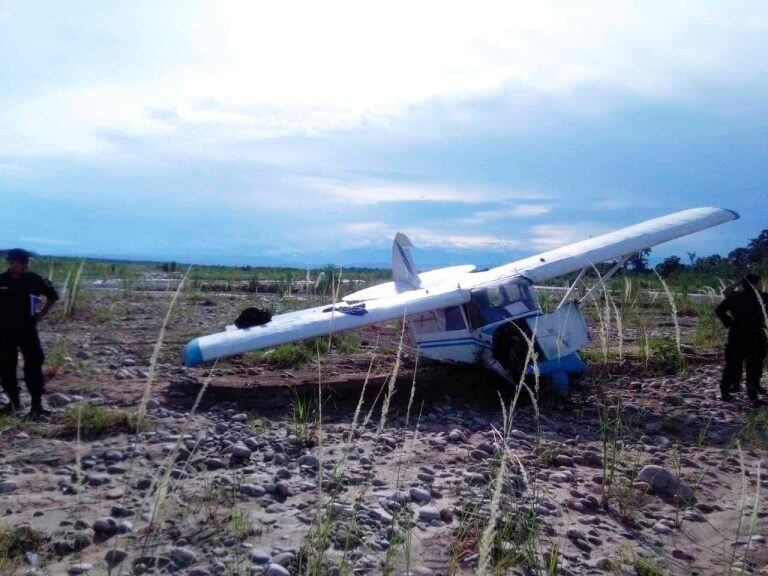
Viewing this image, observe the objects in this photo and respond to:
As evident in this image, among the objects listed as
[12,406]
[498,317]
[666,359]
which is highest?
[498,317]

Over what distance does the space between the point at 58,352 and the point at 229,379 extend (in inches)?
106

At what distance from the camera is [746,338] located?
8398 millimetres

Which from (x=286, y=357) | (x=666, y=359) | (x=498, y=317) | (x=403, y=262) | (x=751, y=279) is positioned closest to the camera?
(x=751, y=279)

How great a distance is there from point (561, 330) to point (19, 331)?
21.0 feet

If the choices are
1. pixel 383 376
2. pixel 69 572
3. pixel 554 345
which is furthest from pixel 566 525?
pixel 383 376

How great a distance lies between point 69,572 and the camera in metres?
3.61

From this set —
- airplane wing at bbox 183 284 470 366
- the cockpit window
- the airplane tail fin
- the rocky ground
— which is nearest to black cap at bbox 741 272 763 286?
the rocky ground

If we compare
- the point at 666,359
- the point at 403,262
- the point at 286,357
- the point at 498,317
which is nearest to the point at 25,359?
the point at 286,357

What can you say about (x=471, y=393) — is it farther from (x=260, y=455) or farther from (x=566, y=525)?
(x=566, y=525)

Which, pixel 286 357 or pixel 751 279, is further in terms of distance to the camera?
pixel 286 357

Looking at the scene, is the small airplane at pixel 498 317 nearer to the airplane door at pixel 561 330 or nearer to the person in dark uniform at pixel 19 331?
the airplane door at pixel 561 330

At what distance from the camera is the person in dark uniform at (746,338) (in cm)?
834

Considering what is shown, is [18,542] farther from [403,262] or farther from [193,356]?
[403,262]

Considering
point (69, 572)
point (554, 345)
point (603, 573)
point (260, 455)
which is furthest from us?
point (554, 345)
